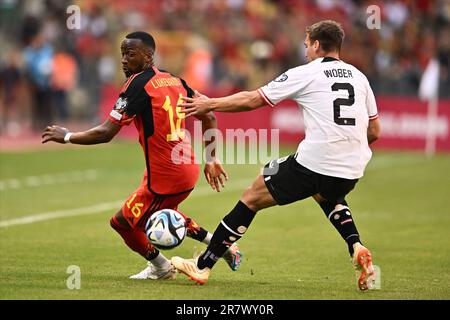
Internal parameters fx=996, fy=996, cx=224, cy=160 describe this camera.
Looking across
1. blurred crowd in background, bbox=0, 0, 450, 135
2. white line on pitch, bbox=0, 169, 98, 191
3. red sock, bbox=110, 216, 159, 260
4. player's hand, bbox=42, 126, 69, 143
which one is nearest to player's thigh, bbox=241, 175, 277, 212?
red sock, bbox=110, 216, 159, 260

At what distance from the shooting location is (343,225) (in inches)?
364

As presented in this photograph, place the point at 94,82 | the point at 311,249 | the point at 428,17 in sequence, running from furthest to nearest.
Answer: the point at 94,82, the point at 428,17, the point at 311,249

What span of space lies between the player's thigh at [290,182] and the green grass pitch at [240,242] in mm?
843

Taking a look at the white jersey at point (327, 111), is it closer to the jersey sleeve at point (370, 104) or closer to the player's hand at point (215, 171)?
the jersey sleeve at point (370, 104)

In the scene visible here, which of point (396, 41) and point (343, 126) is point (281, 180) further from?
point (396, 41)

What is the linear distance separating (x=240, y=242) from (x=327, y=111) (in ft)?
13.3

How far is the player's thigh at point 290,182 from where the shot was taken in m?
8.76

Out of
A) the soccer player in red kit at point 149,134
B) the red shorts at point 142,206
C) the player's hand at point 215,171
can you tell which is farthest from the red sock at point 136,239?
the player's hand at point 215,171

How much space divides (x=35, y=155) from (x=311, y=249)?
499 inches

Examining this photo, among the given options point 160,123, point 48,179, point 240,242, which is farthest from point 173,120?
point 48,179

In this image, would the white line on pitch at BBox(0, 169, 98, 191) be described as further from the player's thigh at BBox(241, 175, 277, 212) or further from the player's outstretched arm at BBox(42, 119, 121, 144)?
the player's thigh at BBox(241, 175, 277, 212)

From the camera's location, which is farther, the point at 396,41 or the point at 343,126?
the point at 396,41

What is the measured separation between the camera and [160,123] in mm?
9008
